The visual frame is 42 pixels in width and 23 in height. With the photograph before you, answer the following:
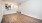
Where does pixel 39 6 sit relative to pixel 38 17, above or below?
above

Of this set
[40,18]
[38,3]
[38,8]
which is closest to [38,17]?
[40,18]

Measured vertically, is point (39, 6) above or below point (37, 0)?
below

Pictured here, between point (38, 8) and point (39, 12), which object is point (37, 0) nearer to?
point (38, 8)

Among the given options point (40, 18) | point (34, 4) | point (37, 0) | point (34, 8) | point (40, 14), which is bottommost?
point (40, 18)

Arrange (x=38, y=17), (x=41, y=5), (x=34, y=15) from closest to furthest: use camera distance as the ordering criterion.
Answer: (x=41, y=5) < (x=38, y=17) < (x=34, y=15)

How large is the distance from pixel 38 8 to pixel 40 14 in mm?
481

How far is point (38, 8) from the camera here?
4613 millimetres

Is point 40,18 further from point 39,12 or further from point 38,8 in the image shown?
point 38,8

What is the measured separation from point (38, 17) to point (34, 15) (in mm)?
436

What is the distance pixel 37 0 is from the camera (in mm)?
4621

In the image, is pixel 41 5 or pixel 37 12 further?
pixel 37 12

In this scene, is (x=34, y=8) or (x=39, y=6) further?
(x=34, y=8)

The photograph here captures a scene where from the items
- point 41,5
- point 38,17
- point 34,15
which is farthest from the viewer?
point 34,15

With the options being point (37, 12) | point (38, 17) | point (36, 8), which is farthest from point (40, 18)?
point (36, 8)
